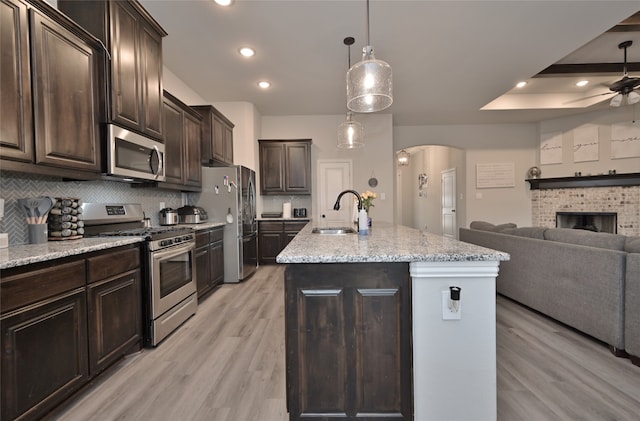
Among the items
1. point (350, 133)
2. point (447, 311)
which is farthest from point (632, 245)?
point (350, 133)

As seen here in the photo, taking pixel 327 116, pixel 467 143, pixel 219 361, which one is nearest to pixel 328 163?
pixel 327 116

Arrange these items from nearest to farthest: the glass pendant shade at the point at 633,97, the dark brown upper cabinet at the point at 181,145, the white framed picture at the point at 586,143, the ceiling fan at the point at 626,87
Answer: the dark brown upper cabinet at the point at 181,145, the ceiling fan at the point at 626,87, the glass pendant shade at the point at 633,97, the white framed picture at the point at 586,143

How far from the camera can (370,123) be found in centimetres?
579

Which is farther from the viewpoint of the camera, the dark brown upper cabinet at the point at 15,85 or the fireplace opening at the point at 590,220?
the fireplace opening at the point at 590,220

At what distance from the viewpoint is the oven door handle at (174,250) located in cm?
231

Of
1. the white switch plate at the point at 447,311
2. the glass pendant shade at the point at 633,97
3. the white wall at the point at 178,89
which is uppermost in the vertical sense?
the white wall at the point at 178,89

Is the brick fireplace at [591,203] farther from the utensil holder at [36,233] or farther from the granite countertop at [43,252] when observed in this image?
the utensil holder at [36,233]

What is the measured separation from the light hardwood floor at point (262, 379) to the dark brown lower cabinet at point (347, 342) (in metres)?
0.40

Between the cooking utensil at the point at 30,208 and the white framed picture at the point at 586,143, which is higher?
the white framed picture at the point at 586,143

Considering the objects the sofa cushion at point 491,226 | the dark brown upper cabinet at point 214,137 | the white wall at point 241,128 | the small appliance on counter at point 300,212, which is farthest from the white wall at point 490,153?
the dark brown upper cabinet at point 214,137

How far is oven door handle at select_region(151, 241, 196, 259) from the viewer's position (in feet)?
7.59

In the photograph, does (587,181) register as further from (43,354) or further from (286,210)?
(43,354)

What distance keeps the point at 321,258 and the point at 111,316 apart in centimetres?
158

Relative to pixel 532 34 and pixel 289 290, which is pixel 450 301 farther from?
pixel 532 34
